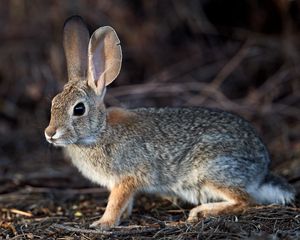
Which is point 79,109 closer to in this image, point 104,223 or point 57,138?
point 57,138

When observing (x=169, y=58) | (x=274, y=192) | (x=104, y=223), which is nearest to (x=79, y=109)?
(x=104, y=223)

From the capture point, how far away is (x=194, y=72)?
9062 mm

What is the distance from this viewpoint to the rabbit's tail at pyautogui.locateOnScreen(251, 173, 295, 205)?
5.70 meters

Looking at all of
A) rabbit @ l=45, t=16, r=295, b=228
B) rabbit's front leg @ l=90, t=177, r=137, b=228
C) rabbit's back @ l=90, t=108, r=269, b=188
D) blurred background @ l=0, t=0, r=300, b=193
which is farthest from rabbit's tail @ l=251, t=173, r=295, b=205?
blurred background @ l=0, t=0, r=300, b=193

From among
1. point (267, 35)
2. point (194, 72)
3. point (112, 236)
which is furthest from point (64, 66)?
point (112, 236)

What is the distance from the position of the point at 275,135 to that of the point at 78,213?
9.63 feet

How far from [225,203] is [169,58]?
3963 mm

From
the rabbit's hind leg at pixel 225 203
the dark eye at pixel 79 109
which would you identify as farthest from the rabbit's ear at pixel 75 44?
the rabbit's hind leg at pixel 225 203

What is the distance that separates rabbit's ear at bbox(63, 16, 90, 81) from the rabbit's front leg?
3.45 feet

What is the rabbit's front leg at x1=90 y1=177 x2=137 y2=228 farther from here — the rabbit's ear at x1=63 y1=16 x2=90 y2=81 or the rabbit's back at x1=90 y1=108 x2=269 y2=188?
the rabbit's ear at x1=63 y1=16 x2=90 y2=81

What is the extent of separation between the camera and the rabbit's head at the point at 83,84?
5.31 metres

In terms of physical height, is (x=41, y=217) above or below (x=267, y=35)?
below

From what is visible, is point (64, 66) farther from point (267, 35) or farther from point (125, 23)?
point (267, 35)

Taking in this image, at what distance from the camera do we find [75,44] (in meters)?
5.86
